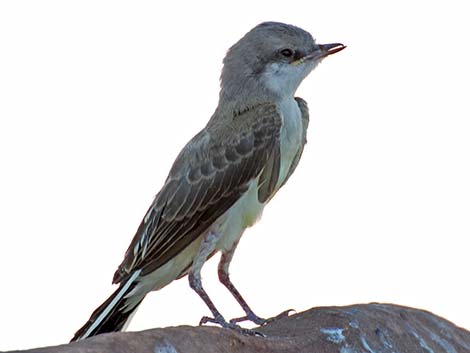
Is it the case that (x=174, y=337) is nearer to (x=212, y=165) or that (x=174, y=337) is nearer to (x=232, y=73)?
(x=212, y=165)

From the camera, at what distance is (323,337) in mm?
7859

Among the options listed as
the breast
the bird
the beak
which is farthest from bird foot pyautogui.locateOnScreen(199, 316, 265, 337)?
the beak

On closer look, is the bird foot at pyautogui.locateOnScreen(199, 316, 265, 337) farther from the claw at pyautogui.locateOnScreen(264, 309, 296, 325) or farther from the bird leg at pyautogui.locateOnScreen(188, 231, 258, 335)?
the claw at pyautogui.locateOnScreen(264, 309, 296, 325)

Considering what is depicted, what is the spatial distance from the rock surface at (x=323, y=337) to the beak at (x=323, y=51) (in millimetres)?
2306

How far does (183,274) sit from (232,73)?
5.70 ft

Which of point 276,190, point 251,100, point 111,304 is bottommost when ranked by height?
point 111,304

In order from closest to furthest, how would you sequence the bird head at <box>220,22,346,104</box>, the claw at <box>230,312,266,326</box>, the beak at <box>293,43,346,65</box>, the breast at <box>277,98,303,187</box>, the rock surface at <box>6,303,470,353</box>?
the rock surface at <box>6,303,470,353</box>
the claw at <box>230,312,266,326</box>
the breast at <box>277,98,303,187</box>
the bird head at <box>220,22,346,104</box>
the beak at <box>293,43,346,65</box>

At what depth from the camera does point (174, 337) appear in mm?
7008

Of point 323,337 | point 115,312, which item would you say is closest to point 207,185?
point 115,312

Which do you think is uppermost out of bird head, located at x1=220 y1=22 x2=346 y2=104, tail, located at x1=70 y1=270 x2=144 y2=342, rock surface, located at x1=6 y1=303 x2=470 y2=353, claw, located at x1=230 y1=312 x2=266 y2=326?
bird head, located at x1=220 y1=22 x2=346 y2=104

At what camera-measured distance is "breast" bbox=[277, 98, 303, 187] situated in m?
9.41

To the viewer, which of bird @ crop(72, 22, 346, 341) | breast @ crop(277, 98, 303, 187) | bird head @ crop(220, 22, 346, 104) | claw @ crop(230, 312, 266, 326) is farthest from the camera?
bird head @ crop(220, 22, 346, 104)

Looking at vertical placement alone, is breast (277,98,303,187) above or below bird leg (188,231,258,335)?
above

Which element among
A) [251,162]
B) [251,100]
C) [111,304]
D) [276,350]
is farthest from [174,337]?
[251,100]
